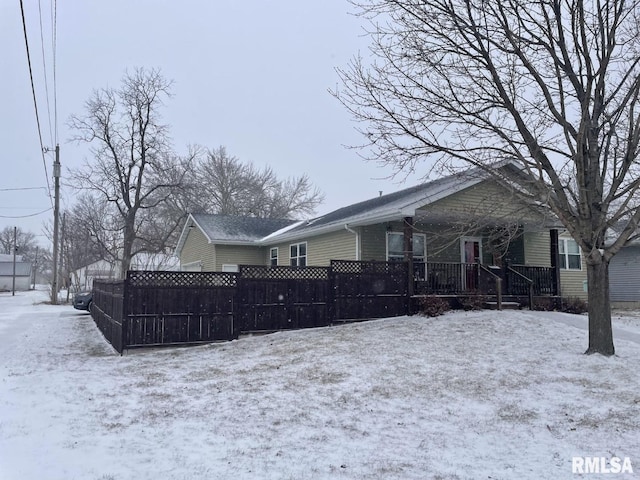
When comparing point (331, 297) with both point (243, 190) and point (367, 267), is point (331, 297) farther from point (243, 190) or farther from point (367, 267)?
point (243, 190)

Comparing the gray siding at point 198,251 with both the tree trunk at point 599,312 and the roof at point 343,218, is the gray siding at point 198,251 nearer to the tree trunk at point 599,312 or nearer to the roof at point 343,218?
the roof at point 343,218

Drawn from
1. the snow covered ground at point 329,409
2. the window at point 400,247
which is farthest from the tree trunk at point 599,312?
the window at point 400,247

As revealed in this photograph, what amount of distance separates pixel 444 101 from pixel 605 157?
292 cm

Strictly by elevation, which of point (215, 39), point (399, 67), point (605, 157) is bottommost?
point (605, 157)

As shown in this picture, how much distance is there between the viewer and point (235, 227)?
23.7 metres

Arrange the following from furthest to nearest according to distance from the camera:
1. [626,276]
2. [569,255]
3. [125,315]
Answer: [626,276]
[569,255]
[125,315]

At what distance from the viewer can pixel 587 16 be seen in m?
8.44

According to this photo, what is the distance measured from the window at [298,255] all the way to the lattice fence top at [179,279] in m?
8.30

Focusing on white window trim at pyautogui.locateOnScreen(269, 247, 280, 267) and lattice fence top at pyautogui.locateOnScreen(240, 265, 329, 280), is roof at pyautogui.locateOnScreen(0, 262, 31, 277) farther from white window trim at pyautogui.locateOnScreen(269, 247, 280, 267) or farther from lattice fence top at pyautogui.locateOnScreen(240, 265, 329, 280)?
lattice fence top at pyautogui.locateOnScreen(240, 265, 329, 280)

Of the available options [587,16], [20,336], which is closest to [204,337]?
[20,336]

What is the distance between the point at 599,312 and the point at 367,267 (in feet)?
18.8

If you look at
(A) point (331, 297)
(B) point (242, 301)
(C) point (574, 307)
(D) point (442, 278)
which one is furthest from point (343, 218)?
(C) point (574, 307)

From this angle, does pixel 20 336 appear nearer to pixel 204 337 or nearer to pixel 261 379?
pixel 204 337

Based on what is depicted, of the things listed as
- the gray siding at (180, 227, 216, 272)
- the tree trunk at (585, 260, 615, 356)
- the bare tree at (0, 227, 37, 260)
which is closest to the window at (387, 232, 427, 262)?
the tree trunk at (585, 260, 615, 356)
